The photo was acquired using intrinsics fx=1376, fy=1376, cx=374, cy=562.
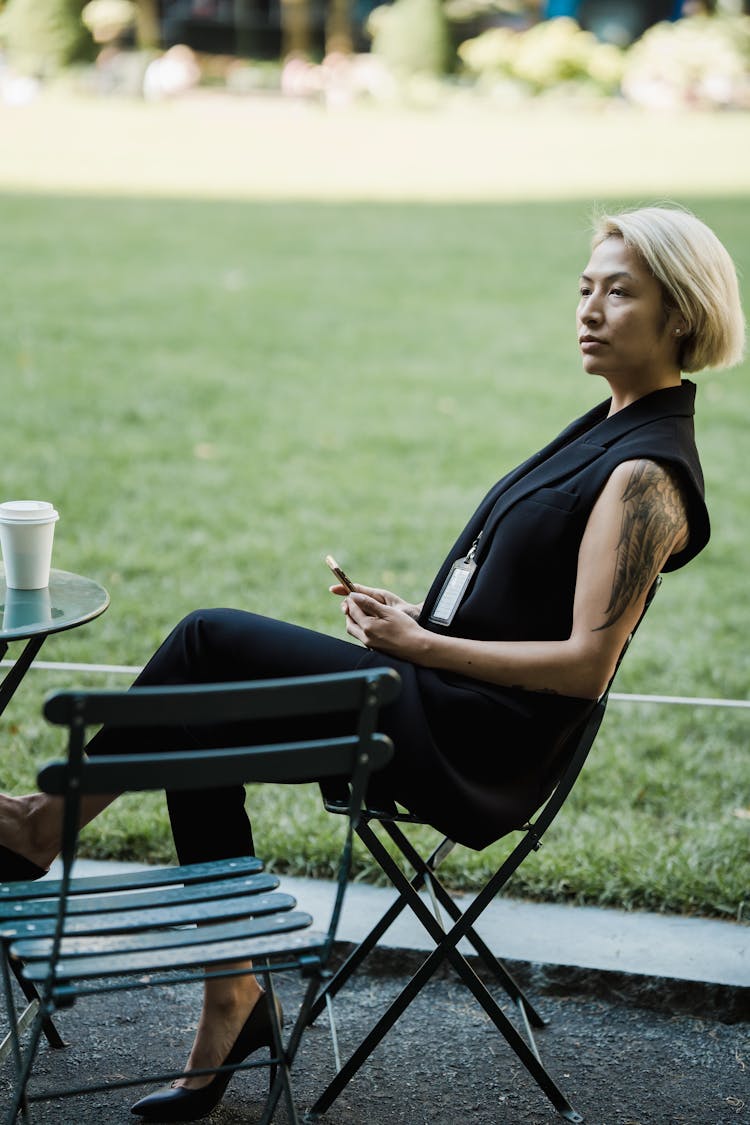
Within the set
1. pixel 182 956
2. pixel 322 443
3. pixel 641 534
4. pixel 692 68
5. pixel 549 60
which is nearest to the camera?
pixel 182 956

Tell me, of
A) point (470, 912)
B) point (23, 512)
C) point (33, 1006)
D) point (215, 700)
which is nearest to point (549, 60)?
point (23, 512)

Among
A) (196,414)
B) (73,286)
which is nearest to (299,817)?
(196,414)

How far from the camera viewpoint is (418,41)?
29.7m

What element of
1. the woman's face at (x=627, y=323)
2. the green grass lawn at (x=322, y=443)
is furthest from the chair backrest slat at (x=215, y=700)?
the green grass lawn at (x=322, y=443)

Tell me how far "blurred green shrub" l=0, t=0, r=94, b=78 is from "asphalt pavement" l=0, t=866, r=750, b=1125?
12117 millimetres

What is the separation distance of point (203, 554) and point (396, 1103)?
13.3ft

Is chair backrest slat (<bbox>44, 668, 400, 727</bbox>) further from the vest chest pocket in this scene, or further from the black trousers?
the vest chest pocket

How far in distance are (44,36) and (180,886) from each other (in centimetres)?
1993

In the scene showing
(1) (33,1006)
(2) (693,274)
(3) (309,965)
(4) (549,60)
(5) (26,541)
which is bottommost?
(1) (33,1006)

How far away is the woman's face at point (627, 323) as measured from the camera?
289cm

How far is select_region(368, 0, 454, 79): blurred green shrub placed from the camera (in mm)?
29609

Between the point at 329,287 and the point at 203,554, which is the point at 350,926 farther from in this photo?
the point at 329,287

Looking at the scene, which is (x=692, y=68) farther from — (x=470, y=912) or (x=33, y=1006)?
(x=33, y=1006)

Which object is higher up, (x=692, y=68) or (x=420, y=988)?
(x=692, y=68)
